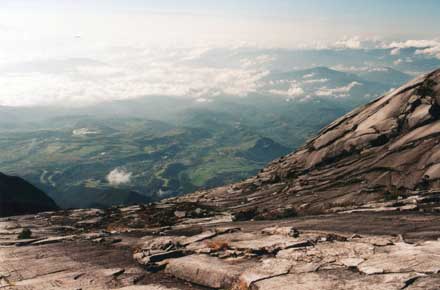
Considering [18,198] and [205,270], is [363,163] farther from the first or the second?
[18,198]

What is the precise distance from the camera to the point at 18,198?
11025cm

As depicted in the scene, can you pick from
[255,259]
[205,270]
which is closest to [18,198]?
[205,270]

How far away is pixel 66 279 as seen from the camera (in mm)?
22266

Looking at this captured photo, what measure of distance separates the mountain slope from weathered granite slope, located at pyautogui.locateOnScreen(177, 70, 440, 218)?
173ft

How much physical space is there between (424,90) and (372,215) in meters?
43.6

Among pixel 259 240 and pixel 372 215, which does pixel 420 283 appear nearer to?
pixel 259 240

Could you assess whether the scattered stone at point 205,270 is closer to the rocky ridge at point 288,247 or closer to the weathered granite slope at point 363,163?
the rocky ridge at point 288,247

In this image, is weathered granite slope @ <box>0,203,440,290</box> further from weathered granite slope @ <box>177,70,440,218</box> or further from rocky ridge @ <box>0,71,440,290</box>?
weathered granite slope @ <box>177,70,440,218</box>

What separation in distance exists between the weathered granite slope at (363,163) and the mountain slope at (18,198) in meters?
52.8

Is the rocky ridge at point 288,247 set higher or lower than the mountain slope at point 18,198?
higher

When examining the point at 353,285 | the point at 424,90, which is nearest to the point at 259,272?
the point at 353,285

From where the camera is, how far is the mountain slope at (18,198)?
95.0 m

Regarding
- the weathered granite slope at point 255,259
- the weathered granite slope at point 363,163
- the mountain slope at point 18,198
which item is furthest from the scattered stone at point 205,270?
the mountain slope at point 18,198

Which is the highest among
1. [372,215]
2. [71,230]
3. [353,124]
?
[353,124]
